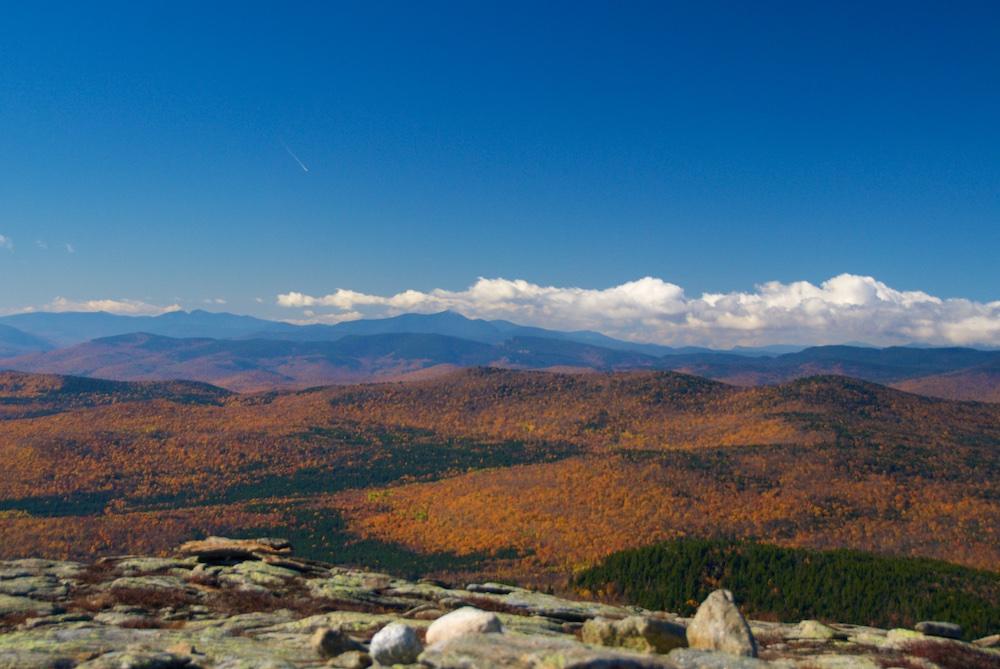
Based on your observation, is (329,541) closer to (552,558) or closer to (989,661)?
(552,558)

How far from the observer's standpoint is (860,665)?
2962 cm

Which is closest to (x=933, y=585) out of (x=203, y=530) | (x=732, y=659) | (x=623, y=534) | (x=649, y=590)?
(x=649, y=590)

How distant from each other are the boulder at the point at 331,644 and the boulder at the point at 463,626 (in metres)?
3.17

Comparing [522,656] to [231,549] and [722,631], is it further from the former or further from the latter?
[231,549]

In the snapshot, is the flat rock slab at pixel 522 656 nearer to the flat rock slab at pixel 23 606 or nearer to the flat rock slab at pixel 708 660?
the flat rock slab at pixel 708 660

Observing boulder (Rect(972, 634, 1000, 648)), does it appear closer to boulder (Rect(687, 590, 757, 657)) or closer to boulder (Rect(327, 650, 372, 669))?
boulder (Rect(687, 590, 757, 657))

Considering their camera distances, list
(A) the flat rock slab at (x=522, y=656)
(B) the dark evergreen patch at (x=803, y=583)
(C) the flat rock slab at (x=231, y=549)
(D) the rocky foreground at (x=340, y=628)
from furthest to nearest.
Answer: (B) the dark evergreen patch at (x=803, y=583) < (C) the flat rock slab at (x=231, y=549) < (D) the rocky foreground at (x=340, y=628) < (A) the flat rock slab at (x=522, y=656)

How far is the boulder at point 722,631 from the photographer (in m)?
24.8

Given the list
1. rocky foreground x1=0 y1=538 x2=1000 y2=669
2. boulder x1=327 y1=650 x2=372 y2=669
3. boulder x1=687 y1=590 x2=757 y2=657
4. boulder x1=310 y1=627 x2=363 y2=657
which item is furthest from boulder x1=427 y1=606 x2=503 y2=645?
boulder x1=687 y1=590 x2=757 y2=657

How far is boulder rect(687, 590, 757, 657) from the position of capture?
2475 centimetres

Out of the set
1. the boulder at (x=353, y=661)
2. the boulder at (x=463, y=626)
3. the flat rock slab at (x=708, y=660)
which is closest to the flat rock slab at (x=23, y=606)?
the boulder at (x=353, y=661)

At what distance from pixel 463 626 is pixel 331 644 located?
5.20 metres

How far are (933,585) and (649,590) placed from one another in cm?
5499

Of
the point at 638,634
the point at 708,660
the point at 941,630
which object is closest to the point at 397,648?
the point at 638,634
